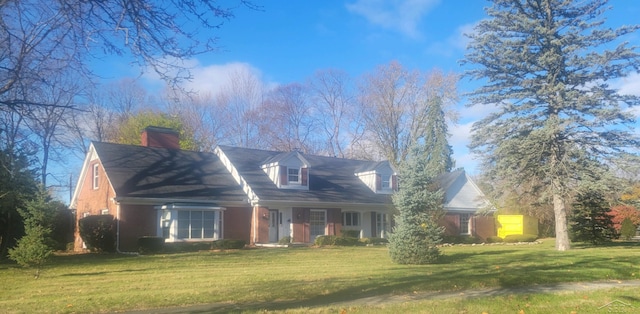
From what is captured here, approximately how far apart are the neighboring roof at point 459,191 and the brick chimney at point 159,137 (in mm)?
19126

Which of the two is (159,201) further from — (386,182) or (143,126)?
(143,126)

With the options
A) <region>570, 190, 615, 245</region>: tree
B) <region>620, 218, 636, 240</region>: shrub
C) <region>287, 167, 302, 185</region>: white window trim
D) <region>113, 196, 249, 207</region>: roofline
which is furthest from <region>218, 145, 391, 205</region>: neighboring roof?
<region>620, 218, 636, 240</region>: shrub

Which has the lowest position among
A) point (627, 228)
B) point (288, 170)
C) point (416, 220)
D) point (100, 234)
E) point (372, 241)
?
point (372, 241)

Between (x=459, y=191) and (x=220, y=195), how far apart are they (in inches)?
753

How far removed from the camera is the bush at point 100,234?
2480cm

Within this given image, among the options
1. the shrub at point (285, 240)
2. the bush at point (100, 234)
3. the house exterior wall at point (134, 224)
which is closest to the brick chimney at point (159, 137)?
the house exterior wall at point (134, 224)

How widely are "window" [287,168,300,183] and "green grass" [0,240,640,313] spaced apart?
13300 mm

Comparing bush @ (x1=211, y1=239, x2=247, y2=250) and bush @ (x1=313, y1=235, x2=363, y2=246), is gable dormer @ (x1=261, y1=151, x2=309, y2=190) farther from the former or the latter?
bush @ (x1=211, y1=239, x2=247, y2=250)

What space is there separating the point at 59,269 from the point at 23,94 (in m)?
10.4

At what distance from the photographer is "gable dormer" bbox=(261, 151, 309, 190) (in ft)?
103

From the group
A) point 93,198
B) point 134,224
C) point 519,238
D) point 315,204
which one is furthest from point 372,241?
point 93,198

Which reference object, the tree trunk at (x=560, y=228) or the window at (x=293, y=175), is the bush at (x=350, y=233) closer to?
the window at (x=293, y=175)

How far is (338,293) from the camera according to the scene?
1037 centimetres

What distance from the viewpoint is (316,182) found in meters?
34.0
